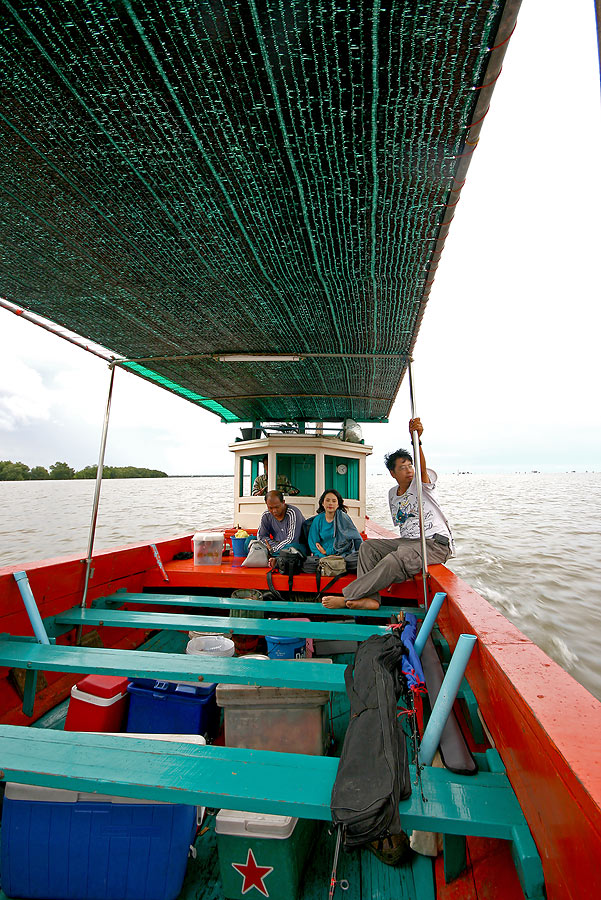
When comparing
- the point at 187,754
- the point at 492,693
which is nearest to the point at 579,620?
the point at 492,693

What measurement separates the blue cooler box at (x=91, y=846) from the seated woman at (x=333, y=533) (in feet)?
10.7

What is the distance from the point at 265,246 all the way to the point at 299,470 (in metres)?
4.88

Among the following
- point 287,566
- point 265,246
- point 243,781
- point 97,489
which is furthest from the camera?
point 287,566

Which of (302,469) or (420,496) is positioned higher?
(302,469)

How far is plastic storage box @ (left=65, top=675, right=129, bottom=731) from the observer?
2.65m

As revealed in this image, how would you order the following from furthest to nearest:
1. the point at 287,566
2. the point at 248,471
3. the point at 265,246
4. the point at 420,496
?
1. the point at 248,471
2. the point at 287,566
3. the point at 420,496
4. the point at 265,246

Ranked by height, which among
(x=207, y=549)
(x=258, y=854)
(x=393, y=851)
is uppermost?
(x=207, y=549)

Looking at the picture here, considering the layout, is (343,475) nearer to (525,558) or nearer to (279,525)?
(279,525)

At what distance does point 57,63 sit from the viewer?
1603 mm

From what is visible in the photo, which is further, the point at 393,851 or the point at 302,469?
the point at 302,469

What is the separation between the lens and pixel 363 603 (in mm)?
3645

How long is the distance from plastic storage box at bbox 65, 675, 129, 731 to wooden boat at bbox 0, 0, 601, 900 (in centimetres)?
28

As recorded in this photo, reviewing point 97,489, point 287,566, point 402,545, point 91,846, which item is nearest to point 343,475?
point 287,566

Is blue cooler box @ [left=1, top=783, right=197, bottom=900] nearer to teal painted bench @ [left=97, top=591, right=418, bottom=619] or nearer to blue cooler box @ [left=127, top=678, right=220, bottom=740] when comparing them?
blue cooler box @ [left=127, top=678, right=220, bottom=740]
